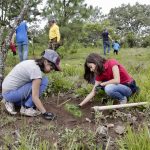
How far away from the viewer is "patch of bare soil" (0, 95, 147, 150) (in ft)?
14.0

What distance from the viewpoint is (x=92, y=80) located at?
5434 millimetres

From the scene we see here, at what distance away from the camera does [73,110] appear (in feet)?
16.8

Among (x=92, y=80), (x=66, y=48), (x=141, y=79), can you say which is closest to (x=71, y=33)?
(x=66, y=48)

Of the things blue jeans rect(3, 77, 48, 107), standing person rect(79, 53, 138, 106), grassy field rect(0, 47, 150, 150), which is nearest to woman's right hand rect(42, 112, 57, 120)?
grassy field rect(0, 47, 150, 150)

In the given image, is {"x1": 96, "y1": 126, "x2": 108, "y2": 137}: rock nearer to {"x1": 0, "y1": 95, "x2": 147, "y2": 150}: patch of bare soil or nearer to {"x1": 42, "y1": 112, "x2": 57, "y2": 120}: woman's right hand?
{"x1": 0, "y1": 95, "x2": 147, "y2": 150}: patch of bare soil

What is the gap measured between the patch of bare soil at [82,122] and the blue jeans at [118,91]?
0.27 meters

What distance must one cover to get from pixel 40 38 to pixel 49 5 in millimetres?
1442

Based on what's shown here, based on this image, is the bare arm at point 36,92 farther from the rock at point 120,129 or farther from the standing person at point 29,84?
the rock at point 120,129

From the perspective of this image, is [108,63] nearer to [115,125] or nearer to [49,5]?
[115,125]

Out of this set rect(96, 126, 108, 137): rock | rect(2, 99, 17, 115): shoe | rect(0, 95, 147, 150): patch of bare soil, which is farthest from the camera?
rect(2, 99, 17, 115): shoe

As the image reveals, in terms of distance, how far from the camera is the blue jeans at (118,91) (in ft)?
16.9

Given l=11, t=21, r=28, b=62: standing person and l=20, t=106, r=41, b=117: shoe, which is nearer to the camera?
l=20, t=106, r=41, b=117: shoe

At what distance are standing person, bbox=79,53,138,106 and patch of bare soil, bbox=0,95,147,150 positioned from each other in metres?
0.28

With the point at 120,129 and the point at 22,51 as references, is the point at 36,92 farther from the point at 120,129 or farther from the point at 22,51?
the point at 22,51
